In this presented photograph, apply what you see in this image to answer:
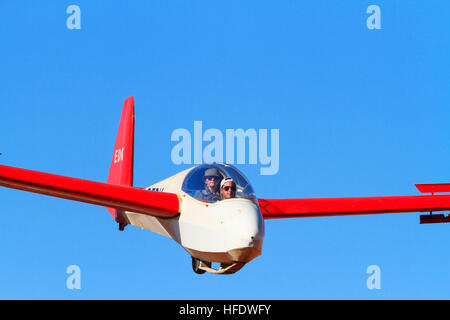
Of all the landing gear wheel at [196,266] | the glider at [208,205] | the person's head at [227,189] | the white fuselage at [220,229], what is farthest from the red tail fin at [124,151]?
the person's head at [227,189]

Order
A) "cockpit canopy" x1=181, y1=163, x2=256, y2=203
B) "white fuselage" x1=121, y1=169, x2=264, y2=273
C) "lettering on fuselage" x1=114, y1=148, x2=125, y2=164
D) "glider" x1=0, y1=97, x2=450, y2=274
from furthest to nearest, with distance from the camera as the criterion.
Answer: "lettering on fuselage" x1=114, y1=148, x2=125, y2=164, "cockpit canopy" x1=181, y1=163, x2=256, y2=203, "glider" x1=0, y1=97, x2=450, y2=274, "white fuselage" x1=121, y1=169, x2=264, y2=273

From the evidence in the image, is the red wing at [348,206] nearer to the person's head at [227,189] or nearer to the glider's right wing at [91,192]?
the person's head at [227,189]

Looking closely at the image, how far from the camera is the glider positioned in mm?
16234

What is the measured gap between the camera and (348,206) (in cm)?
2233

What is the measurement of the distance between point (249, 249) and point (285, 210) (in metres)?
5.39

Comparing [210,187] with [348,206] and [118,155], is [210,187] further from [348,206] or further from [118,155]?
[118,155]

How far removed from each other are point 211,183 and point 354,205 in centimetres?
690

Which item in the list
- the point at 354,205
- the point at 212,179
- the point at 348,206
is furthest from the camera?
the point at 354,205

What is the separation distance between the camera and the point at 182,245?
1814cm

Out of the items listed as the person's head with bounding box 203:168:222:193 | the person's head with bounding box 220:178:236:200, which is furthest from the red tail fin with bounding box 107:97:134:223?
the person's head with bounding box 220:178:236:200

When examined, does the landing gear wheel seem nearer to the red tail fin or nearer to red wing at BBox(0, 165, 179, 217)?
red wing at BBox(0, 165, 179, 217)

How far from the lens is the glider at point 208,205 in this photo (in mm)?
16234

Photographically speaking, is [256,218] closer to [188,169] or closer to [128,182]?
[188,169]

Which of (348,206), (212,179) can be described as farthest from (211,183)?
(348,206)
